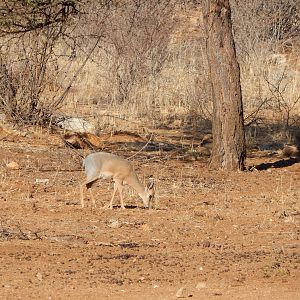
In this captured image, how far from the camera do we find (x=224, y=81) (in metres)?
13.9

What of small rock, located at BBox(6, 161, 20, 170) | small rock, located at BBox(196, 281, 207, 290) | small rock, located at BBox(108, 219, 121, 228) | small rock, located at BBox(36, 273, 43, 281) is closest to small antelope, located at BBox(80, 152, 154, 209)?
small rock, located at BBox(108, 219, 121, 228)

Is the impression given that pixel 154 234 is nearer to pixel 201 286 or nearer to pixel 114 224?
pixel 114 224

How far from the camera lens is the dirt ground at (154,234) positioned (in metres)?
7.00

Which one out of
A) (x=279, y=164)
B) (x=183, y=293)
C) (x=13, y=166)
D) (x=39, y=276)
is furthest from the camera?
(x=279, y=164)

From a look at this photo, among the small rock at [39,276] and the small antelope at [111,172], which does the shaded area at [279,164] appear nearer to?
the small antelope at [111,172]

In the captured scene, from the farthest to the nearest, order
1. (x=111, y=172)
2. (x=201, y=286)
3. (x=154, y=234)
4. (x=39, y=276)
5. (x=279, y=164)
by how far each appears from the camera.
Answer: (x=279, y=164) < (x=111, y=172) < (x=154, y=234) < (x=39, y=276) < (x=201, y=286)

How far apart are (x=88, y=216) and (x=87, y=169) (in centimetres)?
96

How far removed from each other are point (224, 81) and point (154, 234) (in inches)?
198

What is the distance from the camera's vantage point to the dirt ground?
23.0 feet

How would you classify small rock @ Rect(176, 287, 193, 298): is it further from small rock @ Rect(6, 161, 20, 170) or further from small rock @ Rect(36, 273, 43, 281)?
small rock @ Rect(6, 161, 20, 170)

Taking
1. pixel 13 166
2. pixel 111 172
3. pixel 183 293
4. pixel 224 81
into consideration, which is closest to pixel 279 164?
pixel 224 81

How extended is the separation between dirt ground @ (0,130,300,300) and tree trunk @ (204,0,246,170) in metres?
0.51

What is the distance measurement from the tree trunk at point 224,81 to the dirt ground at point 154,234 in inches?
20.0

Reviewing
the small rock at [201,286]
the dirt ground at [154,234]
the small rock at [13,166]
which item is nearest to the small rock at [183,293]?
the dirt ground at [154,234]
